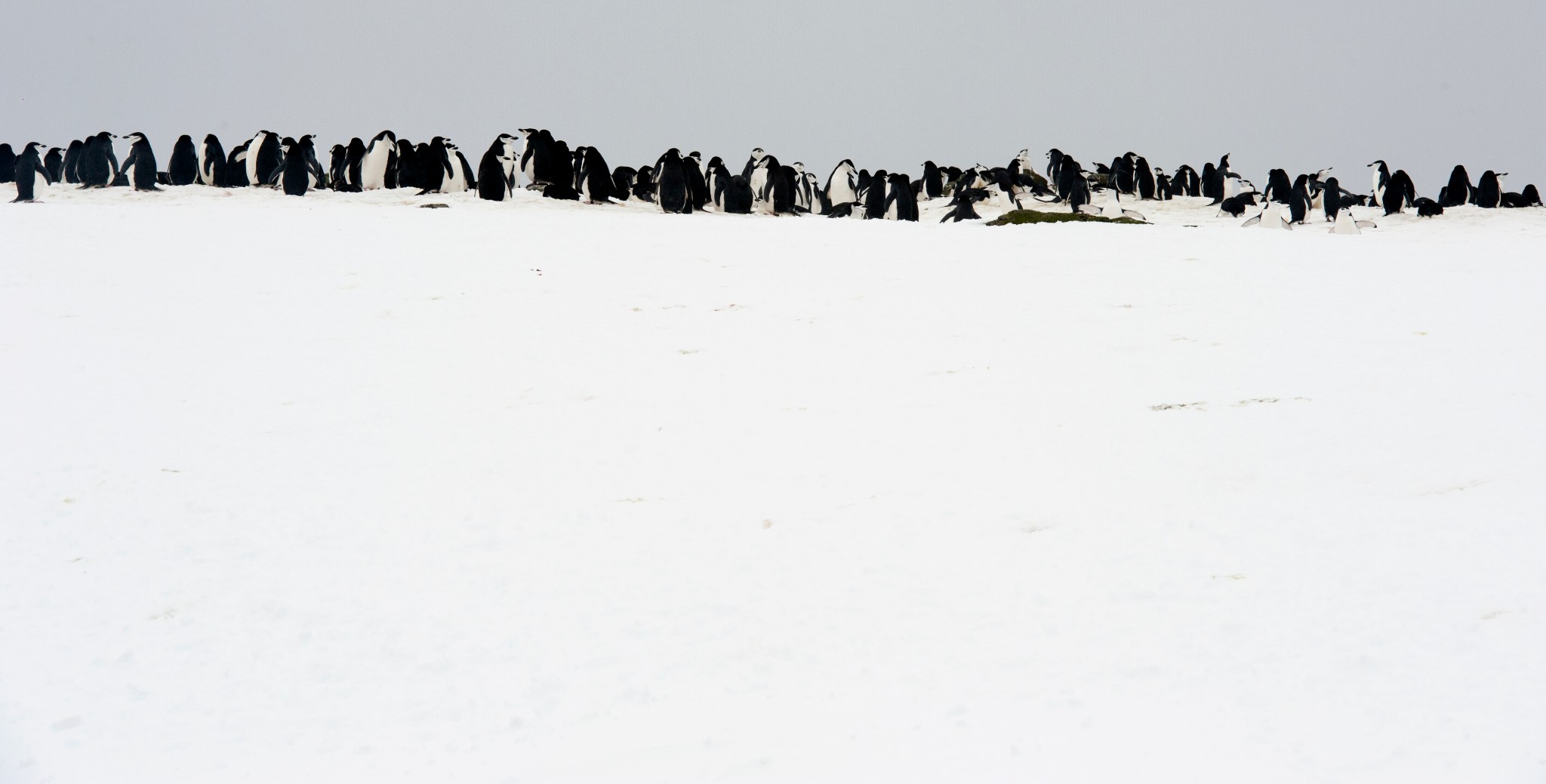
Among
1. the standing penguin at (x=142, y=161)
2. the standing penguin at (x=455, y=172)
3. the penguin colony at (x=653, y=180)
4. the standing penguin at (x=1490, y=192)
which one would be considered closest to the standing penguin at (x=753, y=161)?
the penguin colony at (x=653, y=180)

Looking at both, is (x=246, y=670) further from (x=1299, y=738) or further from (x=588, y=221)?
(x=588, y=221)

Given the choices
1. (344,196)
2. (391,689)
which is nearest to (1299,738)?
(391,689)

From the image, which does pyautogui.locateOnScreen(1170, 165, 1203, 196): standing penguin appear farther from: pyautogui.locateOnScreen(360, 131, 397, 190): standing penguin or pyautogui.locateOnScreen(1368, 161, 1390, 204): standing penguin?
pyautogui.locateOnScreen(360, 131, 397, 190): standing penguin

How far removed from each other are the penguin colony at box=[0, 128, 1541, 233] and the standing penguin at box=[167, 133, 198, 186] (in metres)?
0.02

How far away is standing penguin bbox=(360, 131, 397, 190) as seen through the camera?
17.3 m

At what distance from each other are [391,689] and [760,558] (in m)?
1.03

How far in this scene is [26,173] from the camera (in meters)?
15.3

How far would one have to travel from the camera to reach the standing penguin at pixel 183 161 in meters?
17.9

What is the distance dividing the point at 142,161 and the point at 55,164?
6.05 m

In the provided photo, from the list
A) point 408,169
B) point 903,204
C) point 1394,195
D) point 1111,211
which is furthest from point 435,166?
point 1394,195

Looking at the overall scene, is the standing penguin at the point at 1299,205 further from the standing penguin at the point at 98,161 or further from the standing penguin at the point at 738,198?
the standing penguin at the point at 98,161

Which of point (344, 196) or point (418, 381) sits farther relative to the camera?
point (344, 196)

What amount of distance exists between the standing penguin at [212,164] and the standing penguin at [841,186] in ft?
32.9

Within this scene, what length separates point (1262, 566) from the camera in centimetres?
292
